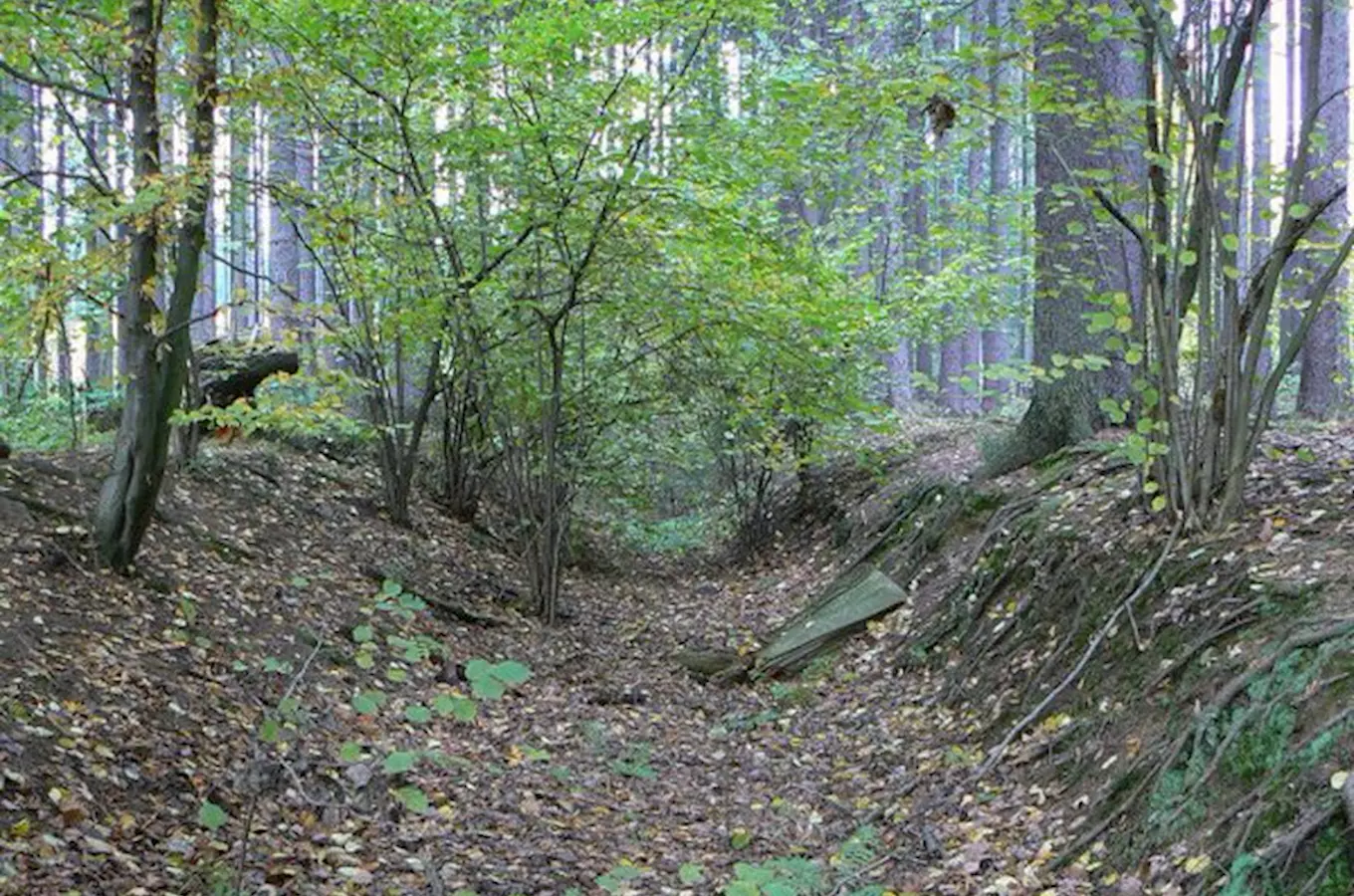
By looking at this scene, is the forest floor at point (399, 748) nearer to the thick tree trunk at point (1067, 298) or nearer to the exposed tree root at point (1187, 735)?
the exposed tree root at point (1187, 735)

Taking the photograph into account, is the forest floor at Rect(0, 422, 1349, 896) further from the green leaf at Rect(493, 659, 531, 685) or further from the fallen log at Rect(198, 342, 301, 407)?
the fallen log at Rect(198, 342, 301, 407)

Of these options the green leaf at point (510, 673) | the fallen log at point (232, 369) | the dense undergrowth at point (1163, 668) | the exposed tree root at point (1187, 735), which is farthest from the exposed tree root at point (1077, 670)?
the fallen log at point (232, 369)

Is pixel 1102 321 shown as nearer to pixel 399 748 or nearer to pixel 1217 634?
pixel 1217 634

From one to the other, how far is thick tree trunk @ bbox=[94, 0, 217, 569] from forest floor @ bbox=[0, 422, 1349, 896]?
39 centimetres

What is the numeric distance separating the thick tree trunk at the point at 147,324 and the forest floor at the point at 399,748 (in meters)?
0.39

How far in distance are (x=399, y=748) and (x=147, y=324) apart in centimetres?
294

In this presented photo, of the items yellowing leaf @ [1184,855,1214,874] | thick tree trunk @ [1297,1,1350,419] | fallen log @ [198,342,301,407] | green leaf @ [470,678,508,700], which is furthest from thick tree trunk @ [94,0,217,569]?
thick tree trunk @ [1297,1,1350,419]

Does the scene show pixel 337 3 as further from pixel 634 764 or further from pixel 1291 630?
pixel 1291 630

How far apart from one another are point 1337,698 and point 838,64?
4983 millimetres

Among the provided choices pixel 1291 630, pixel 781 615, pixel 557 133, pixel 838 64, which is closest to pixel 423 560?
pixel 781 615

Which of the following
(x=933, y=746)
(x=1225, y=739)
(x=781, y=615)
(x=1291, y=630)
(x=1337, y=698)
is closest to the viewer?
(x=1337, y=698)

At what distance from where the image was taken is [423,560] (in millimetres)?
10055

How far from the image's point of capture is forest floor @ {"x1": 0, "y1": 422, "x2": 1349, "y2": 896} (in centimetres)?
419

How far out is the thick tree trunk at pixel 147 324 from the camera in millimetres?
6430
